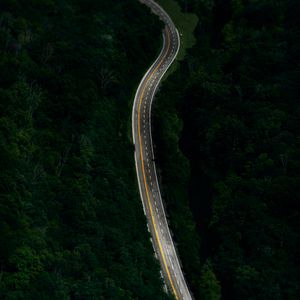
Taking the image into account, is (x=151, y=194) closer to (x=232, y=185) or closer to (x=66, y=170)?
(x=232, y=185)

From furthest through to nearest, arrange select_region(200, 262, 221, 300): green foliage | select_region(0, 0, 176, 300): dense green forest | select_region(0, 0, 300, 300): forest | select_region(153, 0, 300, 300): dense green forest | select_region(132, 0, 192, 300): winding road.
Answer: select_region(153, 0, 300, 300): dense green forest, select_region(132, 0, 192, 300): winding road, select_region(200, 262, 221, 300): green foliage, select_region(0, 0, 300, 300): forest, select_region(0, 0, 176, 300): dense green forest

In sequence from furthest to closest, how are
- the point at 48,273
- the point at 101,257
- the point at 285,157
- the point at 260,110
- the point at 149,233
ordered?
the point at 260,110, the point at 285,157, the point at 149,233, the point at 101,257, the point at 48,273

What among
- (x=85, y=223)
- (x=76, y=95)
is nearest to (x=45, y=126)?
(x=76, y=95)

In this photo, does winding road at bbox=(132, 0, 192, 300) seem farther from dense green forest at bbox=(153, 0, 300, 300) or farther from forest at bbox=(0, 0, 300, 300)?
dense green forest at bbox=(153, 0, 300, 300)

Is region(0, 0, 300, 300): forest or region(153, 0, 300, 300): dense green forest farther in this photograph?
region(153, 0, 300, 300): dense green forest

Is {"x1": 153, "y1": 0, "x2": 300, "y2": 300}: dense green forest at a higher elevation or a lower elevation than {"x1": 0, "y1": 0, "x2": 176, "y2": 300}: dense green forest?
higher

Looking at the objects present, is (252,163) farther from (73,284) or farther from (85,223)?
(73,284)

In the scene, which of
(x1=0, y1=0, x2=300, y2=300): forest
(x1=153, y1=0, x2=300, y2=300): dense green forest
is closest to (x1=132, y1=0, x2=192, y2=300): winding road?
(x1=0, y1=0, x2=300, y2=300): forest
